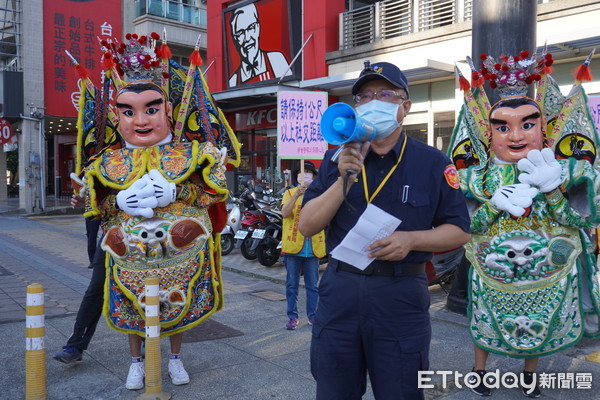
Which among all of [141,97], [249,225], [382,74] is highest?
[141,97]

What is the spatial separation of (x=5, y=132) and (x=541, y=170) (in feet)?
70.4

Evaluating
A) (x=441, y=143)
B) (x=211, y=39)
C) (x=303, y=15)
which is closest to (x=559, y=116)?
(x=441, y=143)

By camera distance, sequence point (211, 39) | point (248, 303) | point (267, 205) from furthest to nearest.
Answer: point (211, 39), point (267, 205), point (248, 303)

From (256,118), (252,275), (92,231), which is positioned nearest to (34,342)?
(92,231)

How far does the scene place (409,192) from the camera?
229cm

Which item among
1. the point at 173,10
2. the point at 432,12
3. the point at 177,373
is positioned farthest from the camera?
the point at 173,10

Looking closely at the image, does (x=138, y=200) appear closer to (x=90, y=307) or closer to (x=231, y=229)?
(x=90, y=307)

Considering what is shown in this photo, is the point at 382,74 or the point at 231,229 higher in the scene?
the point at 382,74

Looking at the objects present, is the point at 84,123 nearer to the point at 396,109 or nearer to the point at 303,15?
the point at 396,109

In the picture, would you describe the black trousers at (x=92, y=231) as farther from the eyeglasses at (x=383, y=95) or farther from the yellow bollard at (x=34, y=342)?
the eyeglasses at (x=383, y=95)

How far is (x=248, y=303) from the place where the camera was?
6473mm

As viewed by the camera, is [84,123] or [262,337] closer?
[84,123]

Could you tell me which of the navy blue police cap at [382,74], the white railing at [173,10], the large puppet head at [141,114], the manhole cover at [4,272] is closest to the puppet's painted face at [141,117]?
the large puppet head at [141,114]

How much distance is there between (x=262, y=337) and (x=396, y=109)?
3.33 meters
